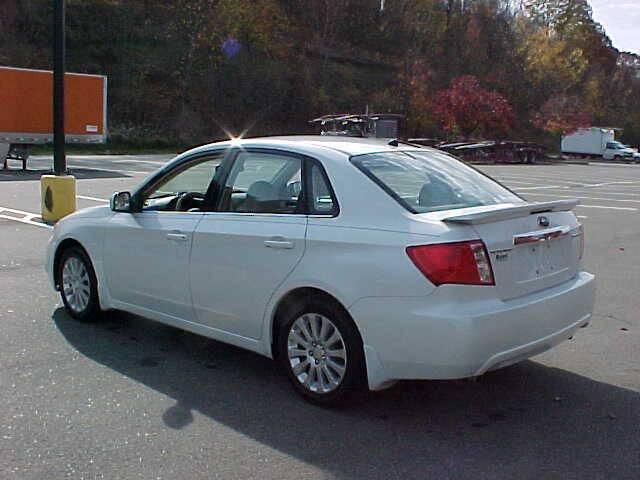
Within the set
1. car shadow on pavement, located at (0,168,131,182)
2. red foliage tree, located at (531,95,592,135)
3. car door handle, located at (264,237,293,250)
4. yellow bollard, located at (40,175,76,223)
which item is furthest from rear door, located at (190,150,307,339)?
red foliage tree, located at (531,95,592,135)

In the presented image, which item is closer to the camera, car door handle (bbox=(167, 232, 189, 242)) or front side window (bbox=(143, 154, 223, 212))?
car door handle (bbox=(167, 232, 189, 242))

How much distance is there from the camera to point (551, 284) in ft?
15.8

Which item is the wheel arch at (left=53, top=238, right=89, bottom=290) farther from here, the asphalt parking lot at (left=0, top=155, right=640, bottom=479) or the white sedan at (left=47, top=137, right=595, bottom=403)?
the white sedan at (left=47, top=137, right=595, bottom=403)

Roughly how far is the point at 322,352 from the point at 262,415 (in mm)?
502

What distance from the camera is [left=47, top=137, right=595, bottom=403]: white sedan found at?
169 inches

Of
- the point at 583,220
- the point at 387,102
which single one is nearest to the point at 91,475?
the point at 583,220

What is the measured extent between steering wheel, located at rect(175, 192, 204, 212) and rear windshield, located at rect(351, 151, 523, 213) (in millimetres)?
1529

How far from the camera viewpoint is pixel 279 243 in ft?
15.8

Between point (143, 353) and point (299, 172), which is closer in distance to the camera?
point (299, 172)

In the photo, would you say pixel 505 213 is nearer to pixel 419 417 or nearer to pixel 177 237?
pixel 419 417

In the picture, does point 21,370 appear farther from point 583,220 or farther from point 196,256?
point 583,220

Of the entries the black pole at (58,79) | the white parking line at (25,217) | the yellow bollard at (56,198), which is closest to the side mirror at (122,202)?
the white parking line at (25,217)

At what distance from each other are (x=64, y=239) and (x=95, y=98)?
22.7 meters

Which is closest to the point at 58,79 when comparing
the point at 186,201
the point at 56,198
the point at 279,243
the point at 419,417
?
the point at 56,198
